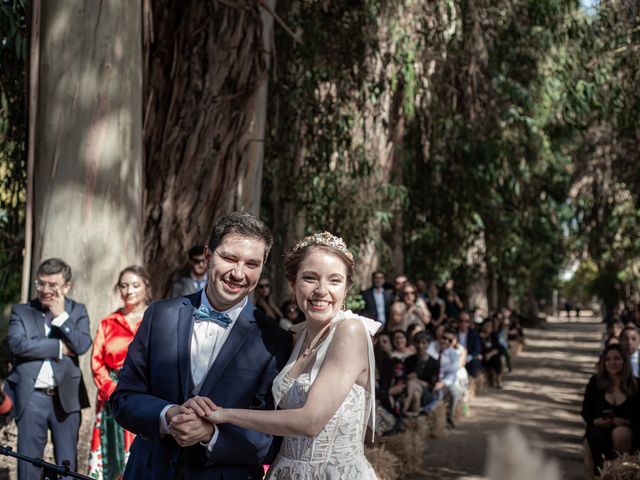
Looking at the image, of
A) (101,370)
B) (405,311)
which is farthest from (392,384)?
(101,370)

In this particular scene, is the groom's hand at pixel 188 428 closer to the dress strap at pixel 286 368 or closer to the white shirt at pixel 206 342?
the white shirt at pixel 206 342

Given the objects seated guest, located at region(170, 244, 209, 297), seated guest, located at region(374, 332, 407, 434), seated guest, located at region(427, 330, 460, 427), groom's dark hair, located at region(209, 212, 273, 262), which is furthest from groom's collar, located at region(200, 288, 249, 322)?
seated guest, located at region(427, 330, 460, 427)

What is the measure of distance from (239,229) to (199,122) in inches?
255

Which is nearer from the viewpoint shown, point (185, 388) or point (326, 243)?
point (185, 388)

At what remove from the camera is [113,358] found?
226 inches

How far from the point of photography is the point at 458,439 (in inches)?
452

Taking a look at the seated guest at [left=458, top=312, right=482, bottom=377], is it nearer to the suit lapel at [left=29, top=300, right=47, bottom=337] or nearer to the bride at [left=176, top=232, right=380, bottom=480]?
the suit lapel at [left=29, top=300, right=47, bottom=337]

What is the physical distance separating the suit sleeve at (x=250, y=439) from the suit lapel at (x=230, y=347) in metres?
0.14

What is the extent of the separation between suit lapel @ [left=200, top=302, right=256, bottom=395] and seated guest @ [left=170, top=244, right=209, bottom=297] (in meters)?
4.78

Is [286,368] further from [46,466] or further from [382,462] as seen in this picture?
[382,462]

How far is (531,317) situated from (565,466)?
133 feet

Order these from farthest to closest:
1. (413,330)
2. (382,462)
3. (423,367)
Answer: (413,330)
(423,367)
(382,462)

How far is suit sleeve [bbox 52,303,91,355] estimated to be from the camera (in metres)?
5.78

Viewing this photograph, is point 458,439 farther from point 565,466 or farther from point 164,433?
point 164,433
